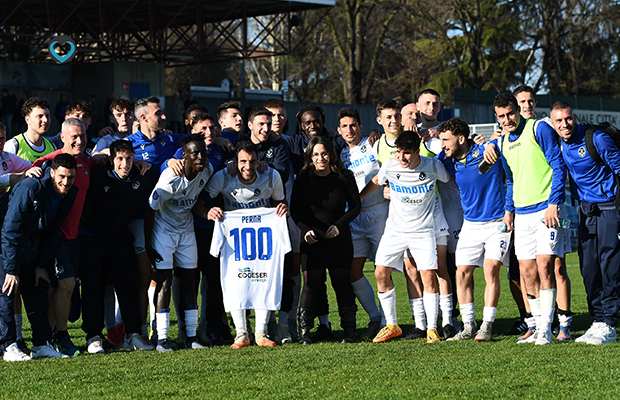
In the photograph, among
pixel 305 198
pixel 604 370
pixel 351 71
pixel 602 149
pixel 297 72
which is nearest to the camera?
pixel 604 370

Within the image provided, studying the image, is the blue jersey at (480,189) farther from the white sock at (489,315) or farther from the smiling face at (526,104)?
the white sock at (489,315)

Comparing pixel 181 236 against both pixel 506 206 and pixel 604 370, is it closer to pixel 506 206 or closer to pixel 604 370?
pixel 506 206

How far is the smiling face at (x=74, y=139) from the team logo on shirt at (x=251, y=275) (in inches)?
76.2

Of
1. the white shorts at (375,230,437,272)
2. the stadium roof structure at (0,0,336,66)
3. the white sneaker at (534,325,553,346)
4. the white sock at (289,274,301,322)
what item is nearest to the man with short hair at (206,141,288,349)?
the white sock at (289,274,301,322)

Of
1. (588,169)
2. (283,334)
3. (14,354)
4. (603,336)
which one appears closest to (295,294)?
(283,334)

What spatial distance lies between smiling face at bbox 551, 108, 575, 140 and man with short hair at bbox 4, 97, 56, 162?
15.9 feet

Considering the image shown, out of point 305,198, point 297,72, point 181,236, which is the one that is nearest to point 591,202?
point 305,198

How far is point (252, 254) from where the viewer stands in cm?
757

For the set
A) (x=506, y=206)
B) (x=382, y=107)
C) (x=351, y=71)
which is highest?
(x=351, y=71)

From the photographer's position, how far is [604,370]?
5.74 m

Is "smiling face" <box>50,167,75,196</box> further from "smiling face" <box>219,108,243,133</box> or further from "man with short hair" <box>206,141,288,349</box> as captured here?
"smiling face" <box>219,108,243,133</box>

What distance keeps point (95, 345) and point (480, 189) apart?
3.98 metres

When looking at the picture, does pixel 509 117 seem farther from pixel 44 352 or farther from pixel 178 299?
pixel 44 352

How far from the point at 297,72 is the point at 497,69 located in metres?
11.3
